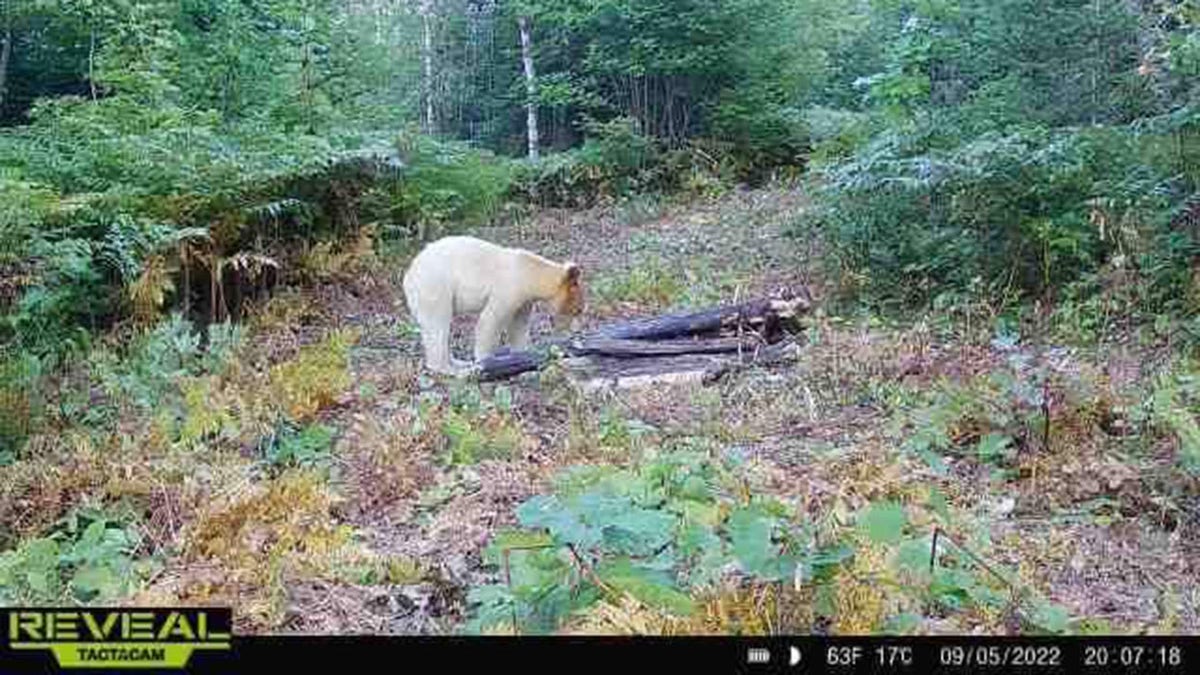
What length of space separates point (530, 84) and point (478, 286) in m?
12.8

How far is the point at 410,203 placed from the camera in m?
13.0

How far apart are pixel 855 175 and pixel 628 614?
23.5 feet

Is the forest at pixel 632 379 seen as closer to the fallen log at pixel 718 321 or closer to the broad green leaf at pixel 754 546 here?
the broad green leaf at pixel 754 546

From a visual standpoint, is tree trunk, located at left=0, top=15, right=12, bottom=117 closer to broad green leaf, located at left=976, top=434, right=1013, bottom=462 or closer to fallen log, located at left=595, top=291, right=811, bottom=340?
fallen log, located at left=595, top=291, right=811, bottom=340

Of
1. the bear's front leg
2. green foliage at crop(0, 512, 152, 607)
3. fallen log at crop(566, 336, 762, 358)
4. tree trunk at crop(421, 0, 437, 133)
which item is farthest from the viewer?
tree trunk at crop(421, 0, 437, 133)

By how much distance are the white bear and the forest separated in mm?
481

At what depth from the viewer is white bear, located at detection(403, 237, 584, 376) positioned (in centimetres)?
840

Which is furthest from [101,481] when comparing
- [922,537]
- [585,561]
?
[922,537]

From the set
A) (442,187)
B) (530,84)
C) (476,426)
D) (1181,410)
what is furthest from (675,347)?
(530,84)

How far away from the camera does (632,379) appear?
25.7ft

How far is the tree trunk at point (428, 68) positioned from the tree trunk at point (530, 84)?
2792mm

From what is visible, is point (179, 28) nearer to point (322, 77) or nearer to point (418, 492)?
point (322, 77)

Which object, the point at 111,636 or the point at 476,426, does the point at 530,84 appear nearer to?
the point at 476,426

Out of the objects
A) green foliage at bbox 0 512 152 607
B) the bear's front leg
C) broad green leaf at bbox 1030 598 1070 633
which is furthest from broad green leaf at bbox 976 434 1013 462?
green foliage at bbox 0 512 152 607
